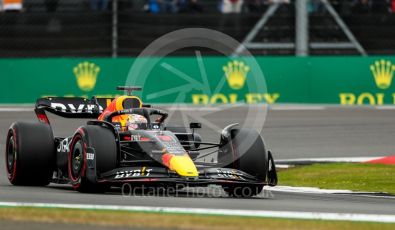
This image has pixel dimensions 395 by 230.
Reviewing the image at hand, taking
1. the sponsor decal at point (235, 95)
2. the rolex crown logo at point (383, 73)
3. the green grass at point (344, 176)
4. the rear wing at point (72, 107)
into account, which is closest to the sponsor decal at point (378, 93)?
the rolex crown logo at point (383, 73)

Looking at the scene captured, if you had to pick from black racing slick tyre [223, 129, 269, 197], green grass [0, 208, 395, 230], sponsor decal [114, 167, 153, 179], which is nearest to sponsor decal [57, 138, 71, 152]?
sponsor decal [114, 167, 153, 179]

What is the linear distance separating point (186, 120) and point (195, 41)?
3915 mm

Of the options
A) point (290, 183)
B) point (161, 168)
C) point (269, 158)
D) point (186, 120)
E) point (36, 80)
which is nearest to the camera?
point (161, 168)

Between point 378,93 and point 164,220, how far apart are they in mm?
16892

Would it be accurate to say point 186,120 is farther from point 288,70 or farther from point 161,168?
point 161,168

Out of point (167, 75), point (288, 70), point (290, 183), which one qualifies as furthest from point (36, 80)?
point (290, 183)

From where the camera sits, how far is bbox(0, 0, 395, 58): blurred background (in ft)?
87.0

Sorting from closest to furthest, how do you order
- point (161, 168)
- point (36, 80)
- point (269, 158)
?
point (161, 168), point (269, 158), point (36, 80)

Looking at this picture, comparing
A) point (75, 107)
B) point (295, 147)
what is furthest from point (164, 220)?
Result: point (295, 147)

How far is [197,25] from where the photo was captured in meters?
26.8

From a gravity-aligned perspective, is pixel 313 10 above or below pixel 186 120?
above

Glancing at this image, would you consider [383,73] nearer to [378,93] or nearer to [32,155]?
[378,93]

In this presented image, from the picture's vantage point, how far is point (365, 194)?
13.7m

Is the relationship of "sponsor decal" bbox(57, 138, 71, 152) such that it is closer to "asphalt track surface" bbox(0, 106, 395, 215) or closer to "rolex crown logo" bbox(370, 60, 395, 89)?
"asphalt track surface" bbox(0, 106, 395, 215)
